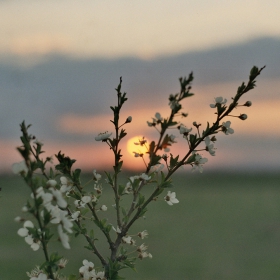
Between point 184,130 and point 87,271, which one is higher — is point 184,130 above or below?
above

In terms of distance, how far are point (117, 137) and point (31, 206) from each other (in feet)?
0.84

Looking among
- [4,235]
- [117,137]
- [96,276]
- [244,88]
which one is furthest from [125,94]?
[4,235]

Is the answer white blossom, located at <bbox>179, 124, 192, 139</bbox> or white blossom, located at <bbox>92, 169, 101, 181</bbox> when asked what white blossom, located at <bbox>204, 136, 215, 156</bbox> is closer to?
white blossom, located at <bbox>179, 124, 192, 139</bbox>

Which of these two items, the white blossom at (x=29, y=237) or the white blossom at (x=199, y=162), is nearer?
the white blossom at (x=29, y=237)

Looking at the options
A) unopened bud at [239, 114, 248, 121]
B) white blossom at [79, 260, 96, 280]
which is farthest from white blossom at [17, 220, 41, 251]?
unopened bud at [239, 114, 248, 121]

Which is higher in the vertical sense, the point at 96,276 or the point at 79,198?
the point at 79,198

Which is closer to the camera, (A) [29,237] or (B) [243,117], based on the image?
(A) [29,237]

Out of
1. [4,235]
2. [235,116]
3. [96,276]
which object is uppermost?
[4,235]

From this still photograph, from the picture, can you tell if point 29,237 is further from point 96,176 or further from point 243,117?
point 243,117

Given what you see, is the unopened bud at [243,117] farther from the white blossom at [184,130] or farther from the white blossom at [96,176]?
the white blossom at [96,176]

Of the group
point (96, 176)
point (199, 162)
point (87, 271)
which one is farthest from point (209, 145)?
point (87, 271)

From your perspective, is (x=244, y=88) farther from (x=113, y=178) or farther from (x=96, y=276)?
(x=96, y=276)

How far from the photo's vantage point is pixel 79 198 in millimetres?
818

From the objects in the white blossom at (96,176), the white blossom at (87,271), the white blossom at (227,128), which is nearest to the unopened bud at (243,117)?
the white blossom at (227,128)
